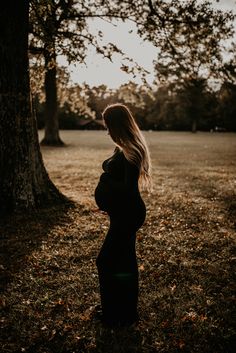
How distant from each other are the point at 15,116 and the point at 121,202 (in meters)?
5.44

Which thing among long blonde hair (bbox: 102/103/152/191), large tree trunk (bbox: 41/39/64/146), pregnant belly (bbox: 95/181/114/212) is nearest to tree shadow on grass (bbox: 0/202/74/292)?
pregnant belly (bbox: 95/181/114/212)

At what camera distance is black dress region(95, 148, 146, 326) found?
154 inches

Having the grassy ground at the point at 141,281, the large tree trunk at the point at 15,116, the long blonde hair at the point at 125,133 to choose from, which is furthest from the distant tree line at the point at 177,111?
the long blonde hair at the point at 125,133

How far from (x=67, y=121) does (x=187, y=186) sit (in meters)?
76.5

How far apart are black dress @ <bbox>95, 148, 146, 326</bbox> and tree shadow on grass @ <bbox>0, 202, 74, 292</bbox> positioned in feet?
6.74

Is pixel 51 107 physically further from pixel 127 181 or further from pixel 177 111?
pixel 177 111

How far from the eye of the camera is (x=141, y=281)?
578cm

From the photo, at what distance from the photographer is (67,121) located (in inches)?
3430

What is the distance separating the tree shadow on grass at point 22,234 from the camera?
6.25m

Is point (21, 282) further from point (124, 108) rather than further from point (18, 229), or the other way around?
point (124, 108)

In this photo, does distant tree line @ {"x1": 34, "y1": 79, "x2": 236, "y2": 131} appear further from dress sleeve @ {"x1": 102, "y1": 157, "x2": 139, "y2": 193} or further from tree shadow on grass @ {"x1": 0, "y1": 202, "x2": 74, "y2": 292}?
dress sleeve @ {"x1": 102, "y1": 157, "x2": 139, "y2": 193}

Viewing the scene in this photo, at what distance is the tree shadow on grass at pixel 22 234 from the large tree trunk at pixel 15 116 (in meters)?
0.43

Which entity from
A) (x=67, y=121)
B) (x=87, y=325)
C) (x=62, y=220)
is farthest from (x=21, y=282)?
(x=67, y=121)

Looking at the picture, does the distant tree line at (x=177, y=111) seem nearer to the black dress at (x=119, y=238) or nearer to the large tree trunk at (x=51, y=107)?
the large tree trunk at (x=51, y=107)
